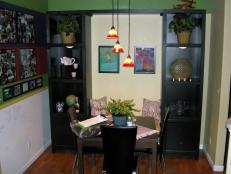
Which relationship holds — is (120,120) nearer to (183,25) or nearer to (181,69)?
(181,69)

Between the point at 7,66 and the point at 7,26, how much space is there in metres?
0.51

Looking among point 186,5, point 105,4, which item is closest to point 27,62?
point 105,4

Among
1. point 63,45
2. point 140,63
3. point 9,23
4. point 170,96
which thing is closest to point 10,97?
point 9,23

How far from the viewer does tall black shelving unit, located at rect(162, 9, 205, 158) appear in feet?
13.9

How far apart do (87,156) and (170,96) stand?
1732mm

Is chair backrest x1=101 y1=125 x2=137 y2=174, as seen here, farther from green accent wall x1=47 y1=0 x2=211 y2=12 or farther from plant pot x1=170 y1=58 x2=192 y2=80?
green accent wall x1=47 y1=0 x2=211 y2=12

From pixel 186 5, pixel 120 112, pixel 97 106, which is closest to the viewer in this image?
pixel 120 112

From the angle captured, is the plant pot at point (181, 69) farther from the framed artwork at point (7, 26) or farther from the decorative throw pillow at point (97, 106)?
the framed artwork at point (7, 26)

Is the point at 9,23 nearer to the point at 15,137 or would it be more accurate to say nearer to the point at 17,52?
the point at 17,52

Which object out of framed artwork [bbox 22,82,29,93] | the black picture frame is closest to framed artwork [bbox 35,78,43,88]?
framed artwork [bbox 22,82,29,93]

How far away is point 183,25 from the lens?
13.7 ft

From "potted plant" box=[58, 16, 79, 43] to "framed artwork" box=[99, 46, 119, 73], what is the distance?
0.61m

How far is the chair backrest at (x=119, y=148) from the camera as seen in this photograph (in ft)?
9.67

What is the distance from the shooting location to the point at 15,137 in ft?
12.3
